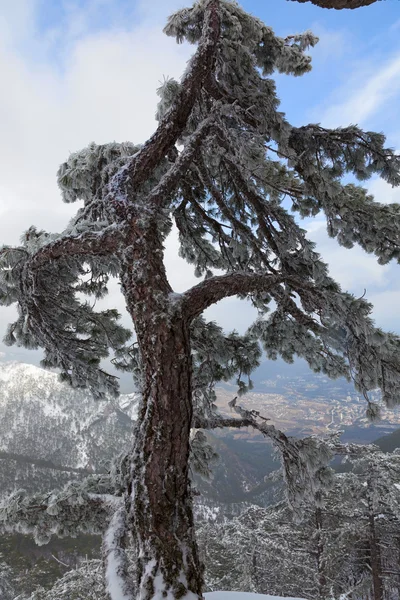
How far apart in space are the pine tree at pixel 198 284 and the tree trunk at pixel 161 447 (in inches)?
0.4

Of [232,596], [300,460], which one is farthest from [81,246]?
[232,596]

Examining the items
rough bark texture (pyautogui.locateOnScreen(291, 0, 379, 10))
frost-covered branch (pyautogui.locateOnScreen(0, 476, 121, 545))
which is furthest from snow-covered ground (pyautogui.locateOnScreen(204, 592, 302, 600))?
rough bark texture (pyautogui.locateOnScreen(291, 0, 379, 10))

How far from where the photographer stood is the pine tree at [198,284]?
2736mm

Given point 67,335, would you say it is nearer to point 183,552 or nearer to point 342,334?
point 183,552

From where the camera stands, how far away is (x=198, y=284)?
130 inches

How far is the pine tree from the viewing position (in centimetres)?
274

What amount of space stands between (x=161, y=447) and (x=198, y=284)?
144 centimetres

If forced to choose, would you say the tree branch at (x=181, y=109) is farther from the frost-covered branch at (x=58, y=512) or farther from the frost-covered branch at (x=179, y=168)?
the frost-covered branch at (x=58, y=512)

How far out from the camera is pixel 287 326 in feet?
16.5

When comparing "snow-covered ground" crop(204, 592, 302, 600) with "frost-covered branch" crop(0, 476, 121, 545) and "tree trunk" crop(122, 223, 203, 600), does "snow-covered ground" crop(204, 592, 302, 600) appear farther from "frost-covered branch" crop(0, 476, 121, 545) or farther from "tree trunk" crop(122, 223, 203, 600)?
"tree trunk" crop(122, 223, 203, 600)

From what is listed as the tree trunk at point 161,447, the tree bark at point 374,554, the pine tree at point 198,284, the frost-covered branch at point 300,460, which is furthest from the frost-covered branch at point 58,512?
the tree bark at point 374,554

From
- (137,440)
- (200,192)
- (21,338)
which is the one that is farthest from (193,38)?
(137,440)

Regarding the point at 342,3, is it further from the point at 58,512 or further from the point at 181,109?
the point at 58,512

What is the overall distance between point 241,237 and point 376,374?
249 cm
